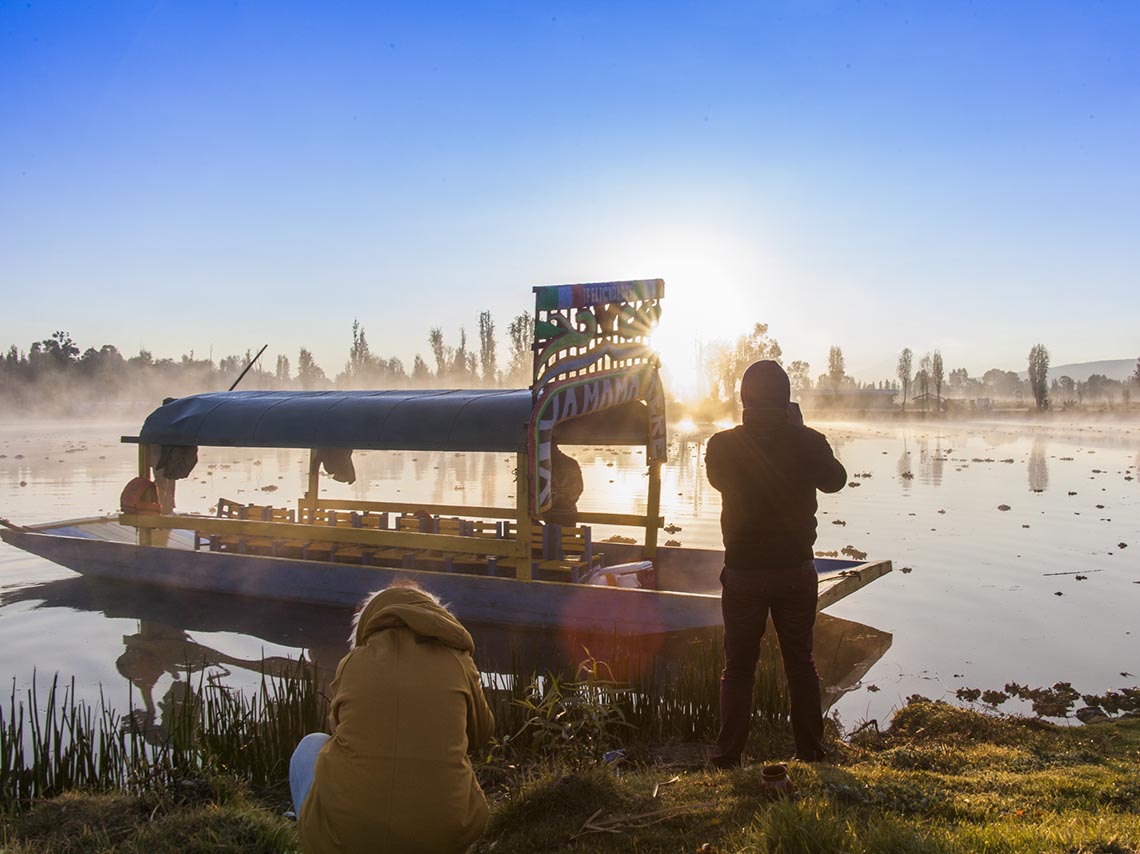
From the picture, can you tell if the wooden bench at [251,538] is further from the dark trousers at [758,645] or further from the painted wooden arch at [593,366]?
the dark trousers at [758,645]

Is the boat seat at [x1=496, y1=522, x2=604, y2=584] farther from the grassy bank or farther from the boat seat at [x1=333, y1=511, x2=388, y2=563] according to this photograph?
the grassy bank

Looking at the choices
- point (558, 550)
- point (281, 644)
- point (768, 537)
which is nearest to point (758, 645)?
point (768, 537)

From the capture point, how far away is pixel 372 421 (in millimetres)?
12312

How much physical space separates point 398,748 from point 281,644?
8.43 m

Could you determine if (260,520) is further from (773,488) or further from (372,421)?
(773,488)

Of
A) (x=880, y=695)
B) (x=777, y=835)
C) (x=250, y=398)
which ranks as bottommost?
(x=880, y=695)

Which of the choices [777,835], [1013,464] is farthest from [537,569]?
[1013,464]

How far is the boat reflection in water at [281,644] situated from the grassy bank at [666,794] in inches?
48.6

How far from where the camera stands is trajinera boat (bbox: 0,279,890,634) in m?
10.3

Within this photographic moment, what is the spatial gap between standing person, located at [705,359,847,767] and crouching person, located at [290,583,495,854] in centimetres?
254

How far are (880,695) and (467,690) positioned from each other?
22.2 ft

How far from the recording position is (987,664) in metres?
9.83

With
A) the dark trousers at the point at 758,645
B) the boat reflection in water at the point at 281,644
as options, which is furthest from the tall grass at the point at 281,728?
the dark trousers at the point at 758,645

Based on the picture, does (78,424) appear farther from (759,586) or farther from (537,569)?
(759,586)
